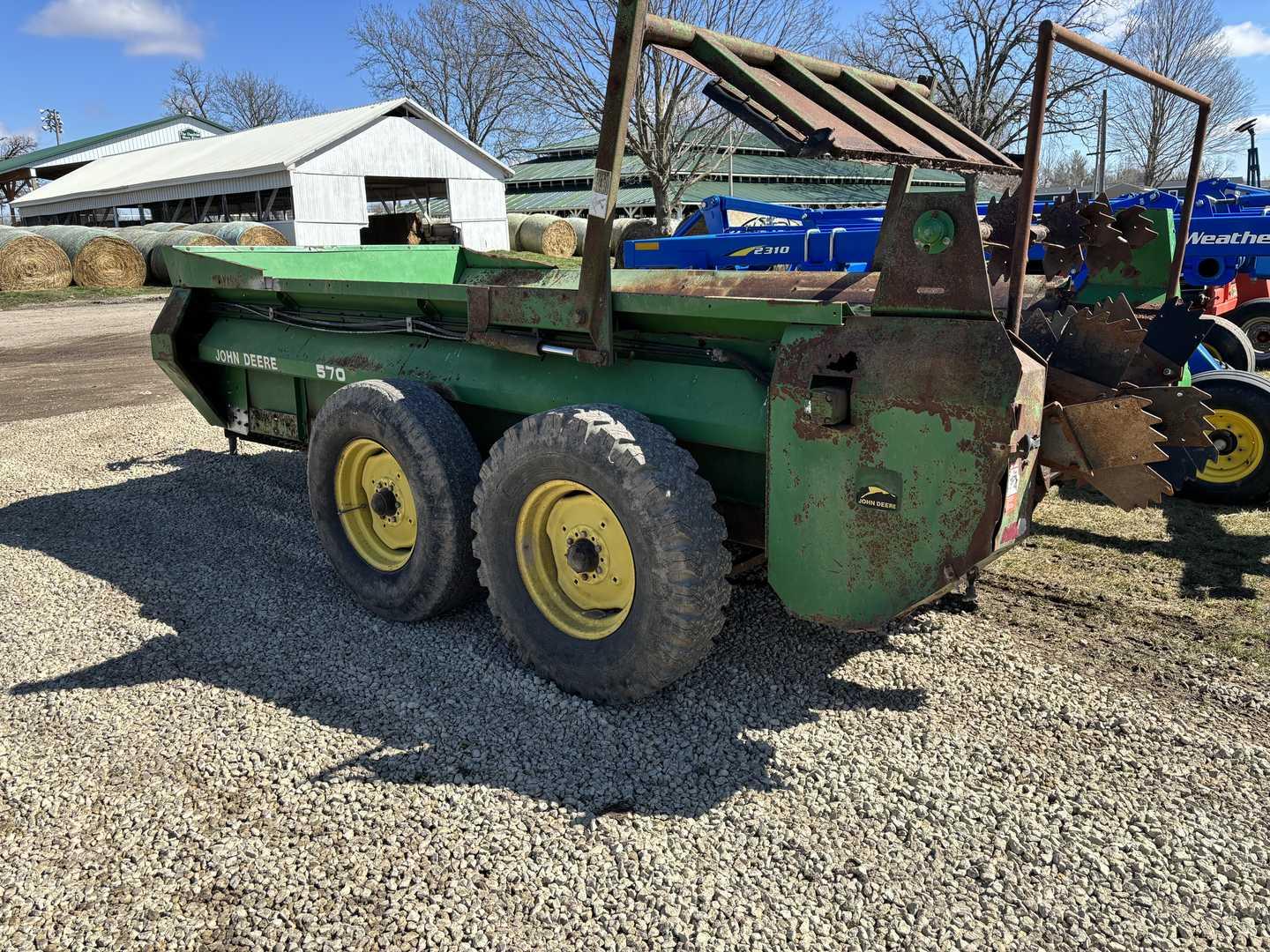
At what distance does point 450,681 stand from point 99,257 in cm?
2207

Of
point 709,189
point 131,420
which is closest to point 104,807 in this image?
point 131,420

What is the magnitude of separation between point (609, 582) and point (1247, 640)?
97.1 inches

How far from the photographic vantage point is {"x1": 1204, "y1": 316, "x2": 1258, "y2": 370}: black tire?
6.85 metres

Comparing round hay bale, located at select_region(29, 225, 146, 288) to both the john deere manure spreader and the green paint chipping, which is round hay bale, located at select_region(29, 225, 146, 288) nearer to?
the john deere manure spreader

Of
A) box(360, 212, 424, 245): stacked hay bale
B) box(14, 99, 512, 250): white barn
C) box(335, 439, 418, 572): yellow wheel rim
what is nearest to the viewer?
box(335, 439, 418, 572): yellow wheel rim

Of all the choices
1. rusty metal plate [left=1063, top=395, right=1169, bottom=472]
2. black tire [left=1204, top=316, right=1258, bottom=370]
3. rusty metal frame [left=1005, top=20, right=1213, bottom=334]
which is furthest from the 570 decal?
black tire [left=1204, top=316, right=1258, bottom=370]

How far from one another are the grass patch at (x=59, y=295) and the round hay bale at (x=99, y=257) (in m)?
0.28

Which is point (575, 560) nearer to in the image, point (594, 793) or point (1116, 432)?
point (594, 793)

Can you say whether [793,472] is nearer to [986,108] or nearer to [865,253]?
[865,253]

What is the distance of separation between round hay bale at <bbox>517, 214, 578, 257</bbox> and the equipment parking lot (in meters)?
22.9

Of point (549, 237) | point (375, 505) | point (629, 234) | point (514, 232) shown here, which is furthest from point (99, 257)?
point (375, 505)

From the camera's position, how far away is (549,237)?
2664 centimetres

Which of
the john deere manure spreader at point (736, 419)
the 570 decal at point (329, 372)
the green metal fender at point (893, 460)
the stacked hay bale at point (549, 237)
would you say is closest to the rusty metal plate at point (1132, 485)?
the john deere manure spreader at point (736, 419)

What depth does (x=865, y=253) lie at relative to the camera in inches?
316
